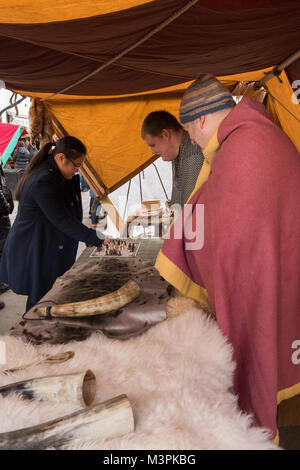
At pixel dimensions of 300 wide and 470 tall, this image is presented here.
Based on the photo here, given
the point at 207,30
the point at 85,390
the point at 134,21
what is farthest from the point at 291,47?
the point at 85,390

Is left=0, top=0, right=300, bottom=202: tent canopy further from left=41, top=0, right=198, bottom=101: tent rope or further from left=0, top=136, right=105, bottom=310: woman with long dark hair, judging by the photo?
left=0, top=136, right=105, bottom=310: woman with long dark hair

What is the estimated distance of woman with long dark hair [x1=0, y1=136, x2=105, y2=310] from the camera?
2218 mm

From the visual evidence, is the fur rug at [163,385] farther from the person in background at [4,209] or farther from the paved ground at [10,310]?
the person in background at [4,209]

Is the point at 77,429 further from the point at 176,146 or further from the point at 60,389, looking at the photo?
the point at 176,146

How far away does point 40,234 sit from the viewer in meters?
2.33

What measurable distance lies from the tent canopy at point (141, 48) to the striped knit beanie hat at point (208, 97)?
0.36m

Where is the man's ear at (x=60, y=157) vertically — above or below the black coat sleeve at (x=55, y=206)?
above

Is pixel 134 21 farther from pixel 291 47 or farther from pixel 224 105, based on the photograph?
pixel 291 47

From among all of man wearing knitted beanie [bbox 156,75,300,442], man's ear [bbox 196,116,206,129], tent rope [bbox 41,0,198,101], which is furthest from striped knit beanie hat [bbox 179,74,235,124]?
tent rope [bbox 41,0,198,101]

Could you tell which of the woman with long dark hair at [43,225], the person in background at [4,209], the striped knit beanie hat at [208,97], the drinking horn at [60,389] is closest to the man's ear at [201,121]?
the striped knit beanie hat at [208,97]

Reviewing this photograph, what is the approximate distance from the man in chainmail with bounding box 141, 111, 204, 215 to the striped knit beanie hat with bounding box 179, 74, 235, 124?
99 centimetres

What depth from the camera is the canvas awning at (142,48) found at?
4.41ft

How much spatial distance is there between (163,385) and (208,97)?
38.1 inches
